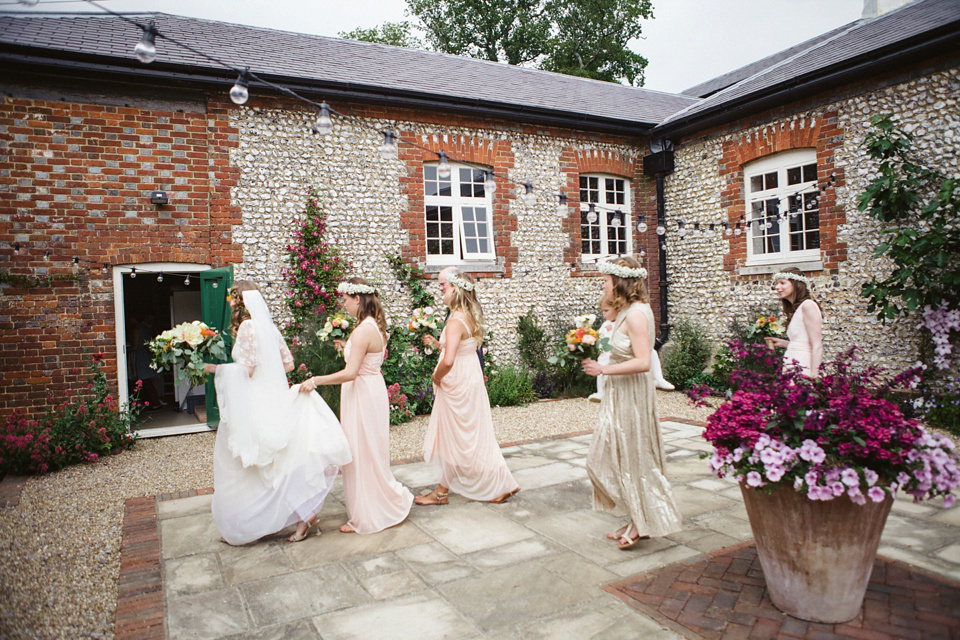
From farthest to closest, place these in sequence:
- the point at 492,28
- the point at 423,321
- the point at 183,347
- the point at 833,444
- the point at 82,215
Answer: the point at 492,28 → the point at 82,215 → the point at 423,321 → the point at 183,347 → the point at 833,444

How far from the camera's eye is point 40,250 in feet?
26.0

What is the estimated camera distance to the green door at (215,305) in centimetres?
823

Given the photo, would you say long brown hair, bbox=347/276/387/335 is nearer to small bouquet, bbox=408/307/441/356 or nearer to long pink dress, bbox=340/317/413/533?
long pink dress, bbox=340/317/413/533

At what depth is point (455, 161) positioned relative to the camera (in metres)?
10.8

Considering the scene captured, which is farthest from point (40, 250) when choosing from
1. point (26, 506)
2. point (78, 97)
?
point (26, 506)

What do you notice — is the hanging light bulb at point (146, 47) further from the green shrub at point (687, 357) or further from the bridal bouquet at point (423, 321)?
the green shrub at point (687, 357)

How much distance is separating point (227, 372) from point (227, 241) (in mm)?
5096

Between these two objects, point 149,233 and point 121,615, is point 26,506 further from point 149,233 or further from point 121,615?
point 149,233

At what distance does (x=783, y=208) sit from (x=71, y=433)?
10889 millimetres

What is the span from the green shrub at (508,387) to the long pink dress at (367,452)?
544cm

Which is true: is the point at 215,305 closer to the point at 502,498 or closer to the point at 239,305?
the point at 239,305

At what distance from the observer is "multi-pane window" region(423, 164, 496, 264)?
427 inches

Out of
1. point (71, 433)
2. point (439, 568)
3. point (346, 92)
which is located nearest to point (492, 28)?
point (346, 92)

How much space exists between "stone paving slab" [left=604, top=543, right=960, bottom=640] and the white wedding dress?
224cm
